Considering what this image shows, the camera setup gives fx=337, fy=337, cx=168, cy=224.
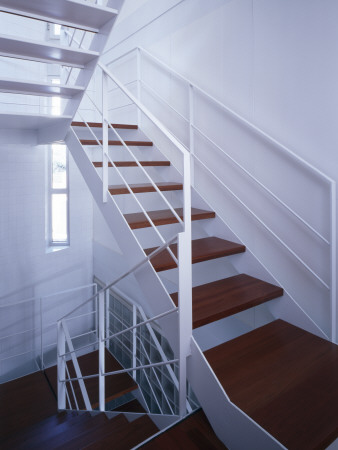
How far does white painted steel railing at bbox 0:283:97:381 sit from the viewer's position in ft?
11.6

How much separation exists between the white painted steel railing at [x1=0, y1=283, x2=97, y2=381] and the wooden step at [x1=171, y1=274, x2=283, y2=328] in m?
2.08

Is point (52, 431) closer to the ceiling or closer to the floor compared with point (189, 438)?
closer to the floor

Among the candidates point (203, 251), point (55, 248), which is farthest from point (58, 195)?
point (203, 251)

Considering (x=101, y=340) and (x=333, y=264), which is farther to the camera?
(x=101, y=340)

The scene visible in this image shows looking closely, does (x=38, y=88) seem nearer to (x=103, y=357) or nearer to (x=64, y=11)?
(x=64, y=11)

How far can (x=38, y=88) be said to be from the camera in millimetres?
1896

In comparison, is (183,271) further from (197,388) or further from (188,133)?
(188,133)

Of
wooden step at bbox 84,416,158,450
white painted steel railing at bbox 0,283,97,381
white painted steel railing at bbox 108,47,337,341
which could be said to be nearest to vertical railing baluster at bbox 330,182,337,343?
white painted steel railing at bbox 108,47,337,341

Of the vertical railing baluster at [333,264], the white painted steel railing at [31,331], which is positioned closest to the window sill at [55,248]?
the white painted steel railing at [31,331]

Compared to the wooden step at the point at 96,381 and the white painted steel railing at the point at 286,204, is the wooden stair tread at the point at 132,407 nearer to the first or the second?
the wooden step at the point at 96,381

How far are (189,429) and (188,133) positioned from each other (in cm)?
190

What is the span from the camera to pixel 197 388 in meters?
1.30

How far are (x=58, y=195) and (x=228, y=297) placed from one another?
9.48ft

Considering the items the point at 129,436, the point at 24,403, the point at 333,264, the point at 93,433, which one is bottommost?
the point at 24,403
